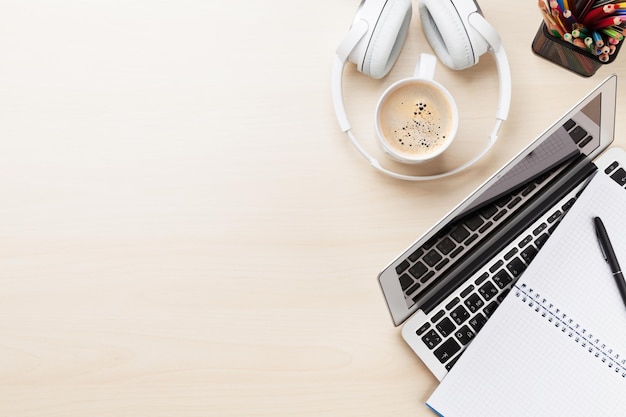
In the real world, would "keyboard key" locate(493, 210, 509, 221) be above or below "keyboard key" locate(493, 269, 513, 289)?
above

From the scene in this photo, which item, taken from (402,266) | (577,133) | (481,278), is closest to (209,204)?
(402,266)

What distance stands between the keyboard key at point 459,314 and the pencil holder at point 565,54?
1.14ft

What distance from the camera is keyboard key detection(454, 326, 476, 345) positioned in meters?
0.81

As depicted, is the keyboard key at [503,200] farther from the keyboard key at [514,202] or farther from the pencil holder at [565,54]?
the pencil holder at [565,54]

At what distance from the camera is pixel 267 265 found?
826 mm

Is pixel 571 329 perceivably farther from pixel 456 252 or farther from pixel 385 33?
pixel 385 33

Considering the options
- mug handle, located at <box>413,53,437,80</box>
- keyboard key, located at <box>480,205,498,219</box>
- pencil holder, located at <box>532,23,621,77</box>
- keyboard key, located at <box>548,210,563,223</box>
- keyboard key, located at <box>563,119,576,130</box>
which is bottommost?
keyboard key, located at <box>548,210,563,223</box>

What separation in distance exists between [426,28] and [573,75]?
8.1 inches

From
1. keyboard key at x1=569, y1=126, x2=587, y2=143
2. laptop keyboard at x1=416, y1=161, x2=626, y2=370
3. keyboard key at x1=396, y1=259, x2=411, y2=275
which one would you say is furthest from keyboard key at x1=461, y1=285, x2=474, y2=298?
keyboard key at x1=569, y1=126, x2=587, y2=143

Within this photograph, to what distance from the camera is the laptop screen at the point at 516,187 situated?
2.48ft

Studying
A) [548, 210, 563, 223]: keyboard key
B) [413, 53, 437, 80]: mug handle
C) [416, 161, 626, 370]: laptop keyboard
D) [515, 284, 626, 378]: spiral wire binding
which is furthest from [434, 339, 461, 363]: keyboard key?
[413, 53, 437, 80]: mug handle

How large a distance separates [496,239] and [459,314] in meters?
0.11

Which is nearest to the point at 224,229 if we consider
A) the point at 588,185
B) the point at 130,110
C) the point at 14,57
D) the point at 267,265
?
the point at 267,265

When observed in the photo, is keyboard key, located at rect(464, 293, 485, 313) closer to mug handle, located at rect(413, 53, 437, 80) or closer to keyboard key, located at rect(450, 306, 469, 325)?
keyboard key, located at rect(450, 306, 469, 325)
